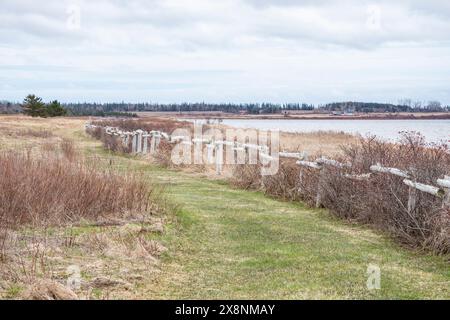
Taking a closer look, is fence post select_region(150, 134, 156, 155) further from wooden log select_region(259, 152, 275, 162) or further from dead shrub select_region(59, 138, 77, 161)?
wooden log select_region(259, 152, 275, 162)

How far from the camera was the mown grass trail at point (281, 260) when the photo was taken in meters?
7.31

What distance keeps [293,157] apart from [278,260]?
7.91m

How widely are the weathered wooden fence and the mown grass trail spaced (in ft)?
2.93

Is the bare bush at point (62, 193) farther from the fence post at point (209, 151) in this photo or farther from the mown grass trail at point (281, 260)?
the fence post at point (209, 151)

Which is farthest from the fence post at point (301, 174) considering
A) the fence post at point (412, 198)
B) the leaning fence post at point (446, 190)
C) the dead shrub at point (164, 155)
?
the dead shrub at point (164, 155)

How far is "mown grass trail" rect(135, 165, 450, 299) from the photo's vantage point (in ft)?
24.0

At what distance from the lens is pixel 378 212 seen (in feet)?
37.8

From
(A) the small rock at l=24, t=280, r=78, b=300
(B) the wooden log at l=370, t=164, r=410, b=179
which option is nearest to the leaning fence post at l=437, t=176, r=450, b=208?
(B) the wooden log at l=370, t=164, r=410, b=179

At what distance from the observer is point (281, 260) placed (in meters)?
8.88

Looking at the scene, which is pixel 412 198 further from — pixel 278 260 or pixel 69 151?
pixel 69 151

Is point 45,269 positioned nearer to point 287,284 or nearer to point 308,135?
point 287,284
